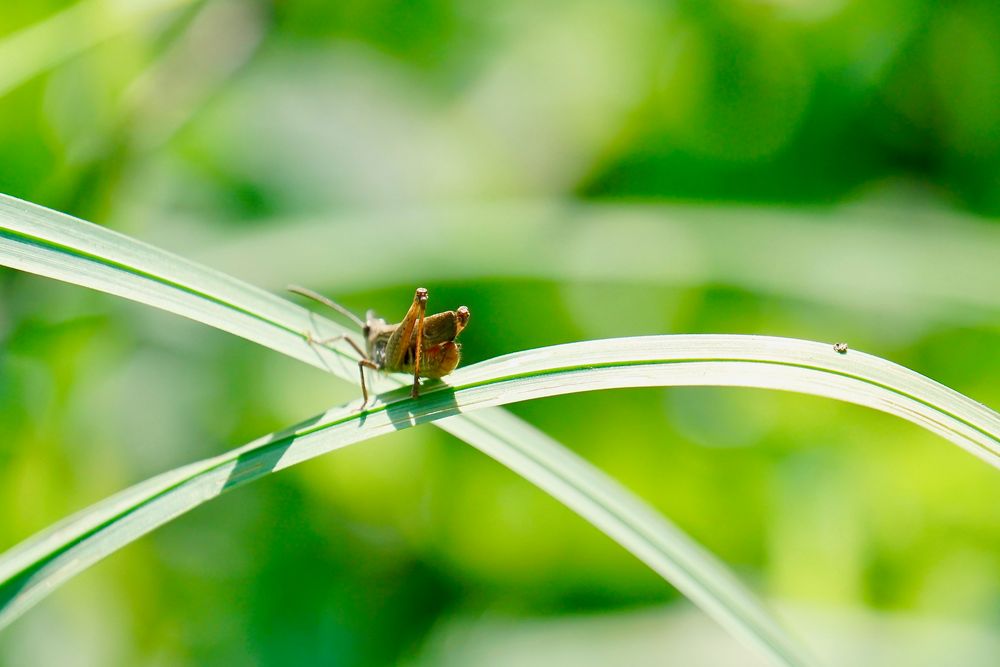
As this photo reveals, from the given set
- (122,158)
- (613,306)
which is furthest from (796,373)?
(122,158)

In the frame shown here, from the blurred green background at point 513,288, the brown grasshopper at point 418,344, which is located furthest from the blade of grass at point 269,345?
the blurred green background at point 513,288

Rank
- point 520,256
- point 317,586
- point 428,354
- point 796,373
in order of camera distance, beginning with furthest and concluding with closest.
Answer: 1. point 520,256
2. point 317,586
3. point 428,354
4. point 796,373

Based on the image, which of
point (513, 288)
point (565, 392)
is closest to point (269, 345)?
point (565, 392)

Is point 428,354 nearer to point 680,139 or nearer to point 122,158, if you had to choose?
point 122,158

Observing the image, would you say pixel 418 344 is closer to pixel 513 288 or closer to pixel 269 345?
pixel 269 345

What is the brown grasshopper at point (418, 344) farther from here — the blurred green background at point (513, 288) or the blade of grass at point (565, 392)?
the blurred green background at point (513, 288)

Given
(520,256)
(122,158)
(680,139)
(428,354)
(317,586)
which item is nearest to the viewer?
(428,354)

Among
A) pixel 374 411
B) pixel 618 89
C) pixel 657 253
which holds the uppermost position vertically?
pixel 618 89
